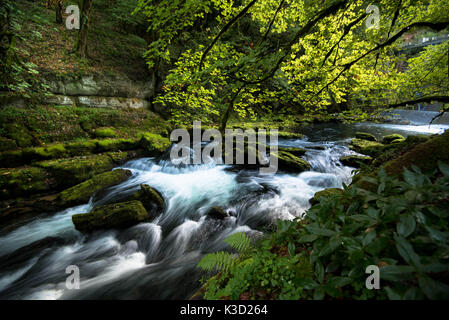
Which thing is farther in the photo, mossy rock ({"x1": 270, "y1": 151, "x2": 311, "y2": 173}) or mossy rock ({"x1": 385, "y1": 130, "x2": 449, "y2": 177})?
mossy rock ({"x1": 270, "y1": 151, "x2": 311, "y2": 173})

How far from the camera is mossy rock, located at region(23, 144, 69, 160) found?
6.31m

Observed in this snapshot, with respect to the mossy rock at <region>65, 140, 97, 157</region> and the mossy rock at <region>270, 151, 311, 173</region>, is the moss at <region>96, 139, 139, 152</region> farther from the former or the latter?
the mossy rock at <region>270, 151, 311, 173</region>

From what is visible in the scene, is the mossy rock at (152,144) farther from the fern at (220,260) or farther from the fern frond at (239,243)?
the fern at (220,260)

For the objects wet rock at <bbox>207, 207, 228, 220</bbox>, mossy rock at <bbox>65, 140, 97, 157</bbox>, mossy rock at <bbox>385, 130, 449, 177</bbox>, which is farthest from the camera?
mossy rock at <bbox>65, 140, 97, 157</bbox>

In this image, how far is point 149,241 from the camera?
4.55m

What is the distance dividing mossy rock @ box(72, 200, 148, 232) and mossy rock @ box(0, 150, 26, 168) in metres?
3.62

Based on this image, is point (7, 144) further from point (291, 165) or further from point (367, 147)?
point (367, 147)

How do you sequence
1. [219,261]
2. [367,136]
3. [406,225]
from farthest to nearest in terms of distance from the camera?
1. [367,136]
2. [219,261]
3. [406,225]

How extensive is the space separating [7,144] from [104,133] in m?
3.14

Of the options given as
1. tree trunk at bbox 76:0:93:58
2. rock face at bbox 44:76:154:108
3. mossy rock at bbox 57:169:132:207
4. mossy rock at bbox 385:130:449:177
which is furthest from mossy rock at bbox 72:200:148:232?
tree trunk at bbox 76:0:93:58

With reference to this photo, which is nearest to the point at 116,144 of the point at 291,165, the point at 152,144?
the point at 152,144
